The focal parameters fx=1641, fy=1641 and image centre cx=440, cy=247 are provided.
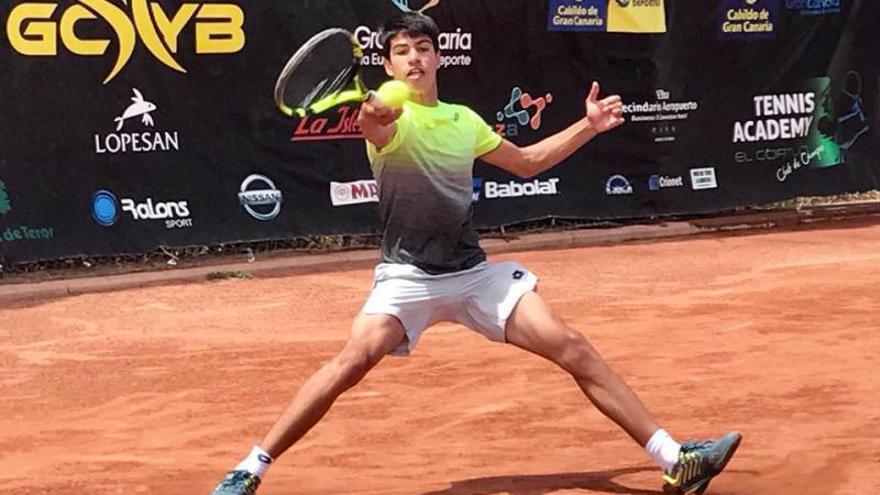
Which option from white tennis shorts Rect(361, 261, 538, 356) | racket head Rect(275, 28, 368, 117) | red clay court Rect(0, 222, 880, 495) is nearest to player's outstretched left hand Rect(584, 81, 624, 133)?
white tennis shorts Rect(361, 261, 538, 356)

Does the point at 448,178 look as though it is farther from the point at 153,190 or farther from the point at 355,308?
the point at 153,190

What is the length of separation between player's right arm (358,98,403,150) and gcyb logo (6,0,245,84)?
23.5 feet

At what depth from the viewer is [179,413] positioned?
314 inches

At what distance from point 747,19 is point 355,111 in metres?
4.18

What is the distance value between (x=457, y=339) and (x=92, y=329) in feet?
7.97

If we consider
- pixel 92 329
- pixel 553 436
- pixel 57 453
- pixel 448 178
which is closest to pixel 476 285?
pixel 448 178

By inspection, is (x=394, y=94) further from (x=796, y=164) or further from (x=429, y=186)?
(x=796, y=164)

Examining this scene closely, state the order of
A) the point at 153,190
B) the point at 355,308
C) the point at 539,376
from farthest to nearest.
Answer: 1. the point at 153,190
2. the point at 355,308
3. the point at 539,376

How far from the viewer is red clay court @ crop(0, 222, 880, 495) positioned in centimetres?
655

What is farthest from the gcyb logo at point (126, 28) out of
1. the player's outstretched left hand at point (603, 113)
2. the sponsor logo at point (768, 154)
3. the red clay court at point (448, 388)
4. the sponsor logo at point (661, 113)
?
the player's outstretched left hand at point (603, 113)

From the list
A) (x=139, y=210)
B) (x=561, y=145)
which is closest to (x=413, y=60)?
(x=561, y=145)

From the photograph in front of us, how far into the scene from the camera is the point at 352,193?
13.8 metres

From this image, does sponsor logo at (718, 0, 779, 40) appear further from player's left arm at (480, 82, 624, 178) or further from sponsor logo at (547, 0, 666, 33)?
player's left arm at (480, 82, 624, 178)

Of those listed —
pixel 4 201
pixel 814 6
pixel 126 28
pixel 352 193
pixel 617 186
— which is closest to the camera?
pixel 4 201
